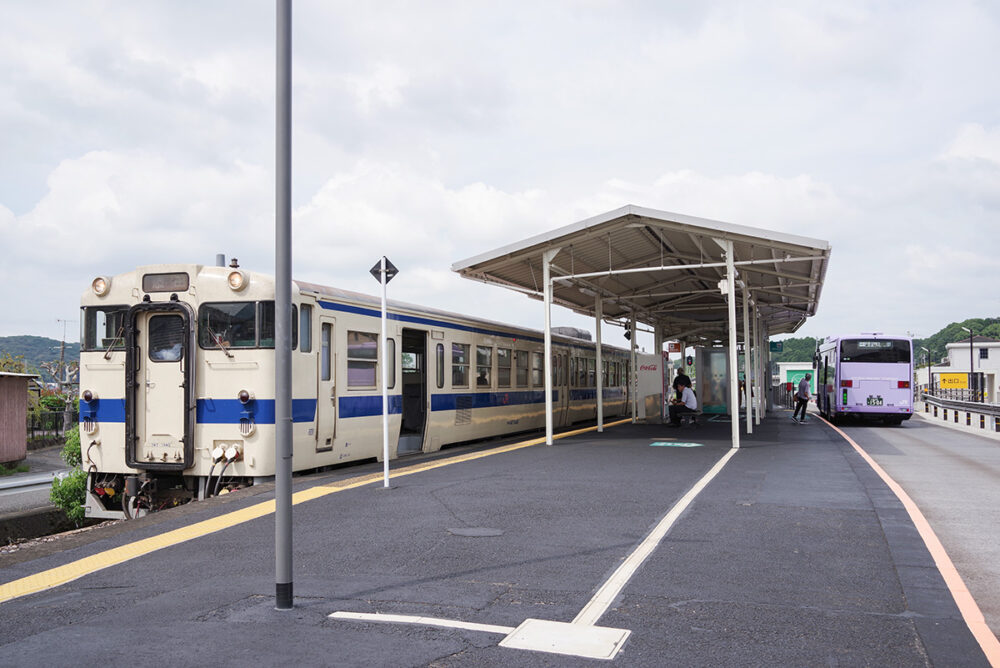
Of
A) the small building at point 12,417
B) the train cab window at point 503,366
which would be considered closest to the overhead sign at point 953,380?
the train cab window at point 503,366

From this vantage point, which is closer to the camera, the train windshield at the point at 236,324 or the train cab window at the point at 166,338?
the train windshield at the point at 236,324

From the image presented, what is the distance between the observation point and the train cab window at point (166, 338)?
35.3 feet

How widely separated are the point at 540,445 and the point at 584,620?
1146cm

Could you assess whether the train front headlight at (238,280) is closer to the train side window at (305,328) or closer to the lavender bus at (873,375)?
the train side window at (305,328)

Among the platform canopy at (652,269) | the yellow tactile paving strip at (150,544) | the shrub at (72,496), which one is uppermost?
the platform canopy at (652,269)

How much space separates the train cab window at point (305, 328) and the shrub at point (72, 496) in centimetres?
→ 520

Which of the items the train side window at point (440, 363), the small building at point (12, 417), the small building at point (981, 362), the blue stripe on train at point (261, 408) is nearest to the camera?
the blue stripe on train at point (261, 408)

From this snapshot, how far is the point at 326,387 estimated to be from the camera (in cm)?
1182

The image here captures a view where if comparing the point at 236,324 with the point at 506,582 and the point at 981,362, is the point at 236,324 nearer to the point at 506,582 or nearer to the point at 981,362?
the point at 506,582

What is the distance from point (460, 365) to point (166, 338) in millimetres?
A: 6819

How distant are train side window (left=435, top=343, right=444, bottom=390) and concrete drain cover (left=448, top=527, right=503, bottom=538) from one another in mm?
8082

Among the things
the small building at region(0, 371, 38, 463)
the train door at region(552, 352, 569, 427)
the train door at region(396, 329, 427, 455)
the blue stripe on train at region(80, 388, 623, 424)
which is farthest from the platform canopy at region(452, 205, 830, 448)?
the small building at region(0, 371, 38, 463)

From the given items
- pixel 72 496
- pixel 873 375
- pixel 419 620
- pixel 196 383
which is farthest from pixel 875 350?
pixel 419 620

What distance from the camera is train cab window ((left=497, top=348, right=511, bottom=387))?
18969mm
